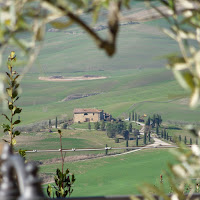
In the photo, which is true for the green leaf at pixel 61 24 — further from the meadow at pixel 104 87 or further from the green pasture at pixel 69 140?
the green pasture at pixel 69 140

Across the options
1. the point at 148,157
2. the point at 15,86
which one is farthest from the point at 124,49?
the point at 15,86

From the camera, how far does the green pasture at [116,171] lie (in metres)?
5.01

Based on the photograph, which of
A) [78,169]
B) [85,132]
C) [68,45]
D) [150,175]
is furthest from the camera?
[68,45]

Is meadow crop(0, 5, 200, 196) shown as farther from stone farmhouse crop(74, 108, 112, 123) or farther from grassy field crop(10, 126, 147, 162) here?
stone farmhouse crop(74, 108, 112, 123)

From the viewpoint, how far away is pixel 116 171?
6.31 meters

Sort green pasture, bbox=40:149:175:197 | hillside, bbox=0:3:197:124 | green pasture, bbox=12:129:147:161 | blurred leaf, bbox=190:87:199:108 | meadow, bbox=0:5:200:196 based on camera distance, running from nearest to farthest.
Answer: blurred leaf, bbox=190:87:199:108, green pasture, bbox=40:149:175:197, green pasture, bbox=12:129:147:161, meadow, bbox=0:5:200:196, hillside, bbox=0:3:197:124

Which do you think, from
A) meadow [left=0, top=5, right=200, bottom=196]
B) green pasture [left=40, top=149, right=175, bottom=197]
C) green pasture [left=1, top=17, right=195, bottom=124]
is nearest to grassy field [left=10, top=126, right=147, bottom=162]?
meadow [left=0, top=5, right=200, bottom=196]

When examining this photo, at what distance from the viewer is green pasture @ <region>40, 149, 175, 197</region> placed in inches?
197

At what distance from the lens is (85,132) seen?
792 cm

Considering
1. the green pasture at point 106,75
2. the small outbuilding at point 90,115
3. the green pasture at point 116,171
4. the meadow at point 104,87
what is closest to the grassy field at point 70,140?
the meadow at point 104,87

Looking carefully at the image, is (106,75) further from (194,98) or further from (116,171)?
(194,98)

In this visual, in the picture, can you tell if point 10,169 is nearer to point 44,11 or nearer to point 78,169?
point 44,11

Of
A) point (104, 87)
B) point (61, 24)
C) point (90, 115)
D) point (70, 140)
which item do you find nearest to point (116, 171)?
point (90, 115)

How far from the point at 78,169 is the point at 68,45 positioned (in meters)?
9.98
